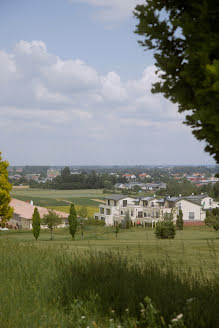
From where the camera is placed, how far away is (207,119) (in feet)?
14.0

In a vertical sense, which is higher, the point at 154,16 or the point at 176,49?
the point at 154,16

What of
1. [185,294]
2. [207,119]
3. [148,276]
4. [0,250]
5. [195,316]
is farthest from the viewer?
[0,250]

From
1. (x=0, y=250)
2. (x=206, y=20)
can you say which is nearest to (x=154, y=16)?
(x=206, y=20)

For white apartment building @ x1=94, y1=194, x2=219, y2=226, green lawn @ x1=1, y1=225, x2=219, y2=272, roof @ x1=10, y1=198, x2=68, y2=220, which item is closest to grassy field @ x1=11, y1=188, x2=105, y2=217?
white apartment building @ x1=94, y1=194, x2=219, y2=226

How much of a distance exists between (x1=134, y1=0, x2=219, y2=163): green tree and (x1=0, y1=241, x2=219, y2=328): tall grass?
2076 mm

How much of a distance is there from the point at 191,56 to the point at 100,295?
3.68 m

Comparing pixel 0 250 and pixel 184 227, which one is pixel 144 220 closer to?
pixel 184 227

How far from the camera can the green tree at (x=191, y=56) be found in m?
4.20

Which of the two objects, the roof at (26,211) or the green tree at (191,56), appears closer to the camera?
the green tree at (191,56)

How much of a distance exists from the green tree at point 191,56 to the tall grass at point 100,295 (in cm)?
208

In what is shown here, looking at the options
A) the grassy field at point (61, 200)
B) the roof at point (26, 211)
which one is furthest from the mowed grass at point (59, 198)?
the roof at point (26, 211)

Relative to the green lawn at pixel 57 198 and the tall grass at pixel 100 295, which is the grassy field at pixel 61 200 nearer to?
the green lawn at pixel 57 198

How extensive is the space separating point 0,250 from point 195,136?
235 inches

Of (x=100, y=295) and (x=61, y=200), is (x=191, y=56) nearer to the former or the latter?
(x=100, y=295)
